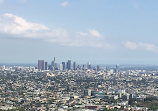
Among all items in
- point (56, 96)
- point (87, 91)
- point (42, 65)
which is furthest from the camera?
point (42, 65)

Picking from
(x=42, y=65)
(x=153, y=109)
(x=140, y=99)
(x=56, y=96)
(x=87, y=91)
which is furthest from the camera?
(x=42, y=65)

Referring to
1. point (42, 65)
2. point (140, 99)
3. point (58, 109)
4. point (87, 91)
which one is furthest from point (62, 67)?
point (58, 109)

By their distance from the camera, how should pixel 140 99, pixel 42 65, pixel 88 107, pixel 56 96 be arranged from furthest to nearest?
pixel 42 65 → pixel 56 96 → pixel 140 99 → pixel 88 107

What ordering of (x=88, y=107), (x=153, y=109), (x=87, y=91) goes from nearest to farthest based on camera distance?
(x=153, y=109) → (x=88, y=107) → (x=87, y=91)

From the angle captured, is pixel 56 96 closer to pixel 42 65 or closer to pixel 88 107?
pixel 88 107

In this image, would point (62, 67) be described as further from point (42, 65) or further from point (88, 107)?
point (88, 107)

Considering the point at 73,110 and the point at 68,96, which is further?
the point at 68,96

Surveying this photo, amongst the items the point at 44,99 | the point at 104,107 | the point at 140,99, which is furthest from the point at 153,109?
the point at 44,99

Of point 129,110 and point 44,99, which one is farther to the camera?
point 44,99

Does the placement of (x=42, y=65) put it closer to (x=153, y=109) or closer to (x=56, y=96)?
(x=56, y=96)
